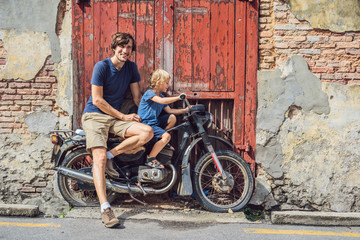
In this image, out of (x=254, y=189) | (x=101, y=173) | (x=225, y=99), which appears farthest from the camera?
(x=225, y=99)

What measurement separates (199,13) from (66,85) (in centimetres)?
203

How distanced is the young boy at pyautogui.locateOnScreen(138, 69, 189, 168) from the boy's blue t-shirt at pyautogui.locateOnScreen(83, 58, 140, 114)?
27 cm

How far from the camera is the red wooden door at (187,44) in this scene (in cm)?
476

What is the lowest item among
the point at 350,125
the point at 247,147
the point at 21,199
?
the point at 21,199

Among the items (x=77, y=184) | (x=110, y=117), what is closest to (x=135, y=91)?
(x=110, y=117)

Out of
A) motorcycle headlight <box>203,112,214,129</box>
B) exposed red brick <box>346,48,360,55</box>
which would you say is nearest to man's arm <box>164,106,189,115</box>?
motorcycle headlight <box>203,112,214,129</box>

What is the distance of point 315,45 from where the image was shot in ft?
15.4

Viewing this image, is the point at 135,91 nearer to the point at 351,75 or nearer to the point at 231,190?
the point at 231,190

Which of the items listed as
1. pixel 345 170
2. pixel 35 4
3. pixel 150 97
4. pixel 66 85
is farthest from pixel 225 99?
pixel 35 4

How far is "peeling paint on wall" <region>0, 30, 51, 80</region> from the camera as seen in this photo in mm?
4730

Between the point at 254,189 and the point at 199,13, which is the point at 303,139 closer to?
the point at 254,189

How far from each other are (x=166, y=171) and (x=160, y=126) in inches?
23.8

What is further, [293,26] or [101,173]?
[293,26]

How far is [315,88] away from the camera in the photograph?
185 inches
